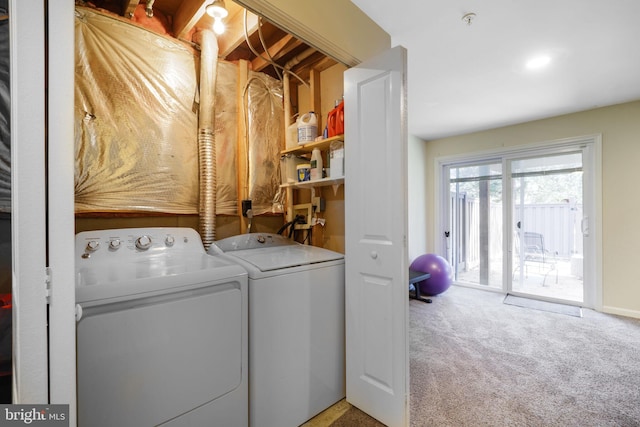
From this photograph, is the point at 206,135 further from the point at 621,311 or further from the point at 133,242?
the point at 621,311

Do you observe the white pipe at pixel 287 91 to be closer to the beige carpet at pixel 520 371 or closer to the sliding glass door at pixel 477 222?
the beige carpet at pixel 520 371

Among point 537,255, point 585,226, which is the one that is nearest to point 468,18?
point 585,226

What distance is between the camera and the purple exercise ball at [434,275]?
12.4ft

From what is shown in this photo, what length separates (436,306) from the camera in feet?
11.5

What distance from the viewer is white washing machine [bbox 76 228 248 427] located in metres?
0.94

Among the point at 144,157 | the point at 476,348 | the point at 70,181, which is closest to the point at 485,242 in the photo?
the point at 476,348

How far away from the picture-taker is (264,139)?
223 cm

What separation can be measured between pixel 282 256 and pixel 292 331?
42 cm

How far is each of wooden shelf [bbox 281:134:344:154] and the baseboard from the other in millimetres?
3861

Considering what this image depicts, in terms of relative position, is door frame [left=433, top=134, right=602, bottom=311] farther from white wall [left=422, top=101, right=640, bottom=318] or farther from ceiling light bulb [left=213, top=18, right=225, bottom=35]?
ceiling light bulb [left=213, top=18, right=225, bottom=35]

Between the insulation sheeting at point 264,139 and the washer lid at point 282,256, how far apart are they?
49cm

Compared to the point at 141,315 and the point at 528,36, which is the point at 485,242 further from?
the point at 141,315

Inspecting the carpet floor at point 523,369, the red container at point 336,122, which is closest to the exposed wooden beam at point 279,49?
the red container at point 336,122

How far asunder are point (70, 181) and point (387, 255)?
4.30 feet
